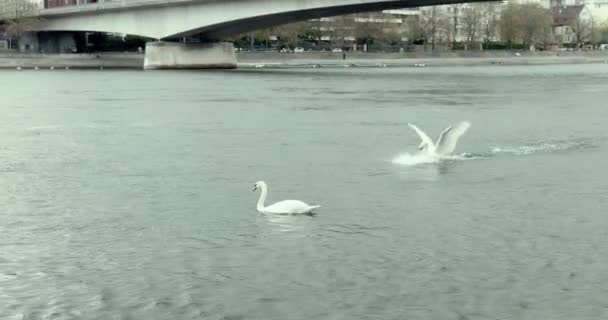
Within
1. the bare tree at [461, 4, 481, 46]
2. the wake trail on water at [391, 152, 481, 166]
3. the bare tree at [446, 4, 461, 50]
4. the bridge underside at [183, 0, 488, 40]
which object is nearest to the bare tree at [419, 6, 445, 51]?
the bare tree at [446, 4, 461, 50]

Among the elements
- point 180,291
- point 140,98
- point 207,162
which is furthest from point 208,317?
point 140,98

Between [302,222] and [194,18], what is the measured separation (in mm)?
65350

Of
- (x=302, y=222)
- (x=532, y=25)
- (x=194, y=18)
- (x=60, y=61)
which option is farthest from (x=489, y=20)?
(x=302, y=222)

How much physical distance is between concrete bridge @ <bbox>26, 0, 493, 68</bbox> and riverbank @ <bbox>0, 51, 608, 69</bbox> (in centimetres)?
336

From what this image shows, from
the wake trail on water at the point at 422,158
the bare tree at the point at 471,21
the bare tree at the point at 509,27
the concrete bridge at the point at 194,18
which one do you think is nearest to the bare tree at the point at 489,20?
the bare tree at the point at 509,27

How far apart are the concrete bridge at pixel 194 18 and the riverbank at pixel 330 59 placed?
3360 millimetres

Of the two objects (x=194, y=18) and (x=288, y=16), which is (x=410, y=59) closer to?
(x=288, y=16)

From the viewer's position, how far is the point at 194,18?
80.3m

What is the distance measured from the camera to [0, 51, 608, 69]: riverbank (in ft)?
317

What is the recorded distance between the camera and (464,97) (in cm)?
4872

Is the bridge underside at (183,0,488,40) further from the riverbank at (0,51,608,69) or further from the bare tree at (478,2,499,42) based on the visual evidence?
the bare tree at (478,2,499,42)

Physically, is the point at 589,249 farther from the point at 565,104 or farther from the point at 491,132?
the point at 565,104

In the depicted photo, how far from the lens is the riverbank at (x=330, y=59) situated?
96562 millimetres

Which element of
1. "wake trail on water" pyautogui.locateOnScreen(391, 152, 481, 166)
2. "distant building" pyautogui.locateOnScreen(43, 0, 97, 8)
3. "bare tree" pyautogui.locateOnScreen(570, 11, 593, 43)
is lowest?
"wake trail on water" pyautogui.locateOnScreen(391, 152, 481, 166)
